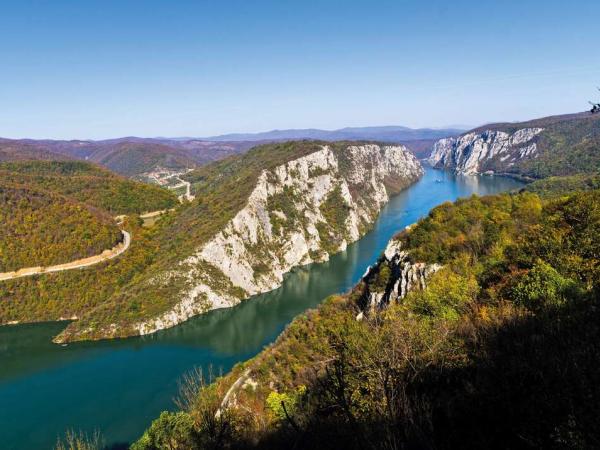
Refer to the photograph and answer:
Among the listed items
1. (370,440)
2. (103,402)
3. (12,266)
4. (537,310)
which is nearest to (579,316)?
(537,310)

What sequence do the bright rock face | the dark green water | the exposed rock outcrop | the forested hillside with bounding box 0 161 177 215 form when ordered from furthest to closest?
the forested hillside with bounding box 0 161 177 215 < the bright rock face < the dark green water < the exposed rock outcrop

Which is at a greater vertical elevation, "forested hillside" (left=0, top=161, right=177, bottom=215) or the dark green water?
"forested hillside" (left=0, top=161, right=177, bottom=215)

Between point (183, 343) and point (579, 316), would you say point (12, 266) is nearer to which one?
point (183, 343)

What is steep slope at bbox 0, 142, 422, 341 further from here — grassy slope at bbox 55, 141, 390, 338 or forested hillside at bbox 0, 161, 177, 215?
forested hillside at bbox 0, 161, 177, 215

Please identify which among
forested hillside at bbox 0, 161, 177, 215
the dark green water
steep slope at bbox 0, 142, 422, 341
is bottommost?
the dark green water

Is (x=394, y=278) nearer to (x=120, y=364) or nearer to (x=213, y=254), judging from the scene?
(x=120, y=364)

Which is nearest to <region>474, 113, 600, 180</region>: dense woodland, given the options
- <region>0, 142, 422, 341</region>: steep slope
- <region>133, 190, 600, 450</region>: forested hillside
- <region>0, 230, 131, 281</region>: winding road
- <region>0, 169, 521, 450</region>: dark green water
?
<region>0, 142, 422, 341</region>: steep slope
